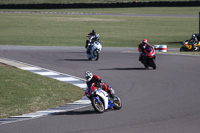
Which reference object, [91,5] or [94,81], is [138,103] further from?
[91,5]

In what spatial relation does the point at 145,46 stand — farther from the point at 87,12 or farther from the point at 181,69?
the point at 87,12

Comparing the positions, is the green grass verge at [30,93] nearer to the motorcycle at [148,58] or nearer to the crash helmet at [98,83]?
the crash helmet at [98,83]

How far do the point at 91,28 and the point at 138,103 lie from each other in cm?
4702

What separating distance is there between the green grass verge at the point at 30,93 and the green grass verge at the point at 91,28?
25780mm

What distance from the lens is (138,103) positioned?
13.5 m

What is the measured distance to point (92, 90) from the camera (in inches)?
489

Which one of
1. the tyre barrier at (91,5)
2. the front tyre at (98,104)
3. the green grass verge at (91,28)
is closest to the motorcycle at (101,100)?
the front tyre at (98,104)

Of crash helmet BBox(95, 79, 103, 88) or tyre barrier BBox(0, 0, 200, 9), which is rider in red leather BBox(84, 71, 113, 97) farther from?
tyre barrier BBox(0, 0, 200, 9)

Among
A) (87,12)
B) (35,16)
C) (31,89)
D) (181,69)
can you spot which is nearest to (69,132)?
(31,89)

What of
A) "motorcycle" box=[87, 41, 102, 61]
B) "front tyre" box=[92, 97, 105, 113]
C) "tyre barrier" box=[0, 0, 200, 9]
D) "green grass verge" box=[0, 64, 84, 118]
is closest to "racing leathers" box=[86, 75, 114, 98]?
"front tyre" box=[92, 97, 105, 113]

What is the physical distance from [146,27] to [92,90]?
50.2m

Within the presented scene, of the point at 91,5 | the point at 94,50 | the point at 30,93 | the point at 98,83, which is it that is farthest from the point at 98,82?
the point at 91,5

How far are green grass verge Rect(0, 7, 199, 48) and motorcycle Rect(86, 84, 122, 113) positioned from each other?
30.3 m

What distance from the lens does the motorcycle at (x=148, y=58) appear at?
887 inches
